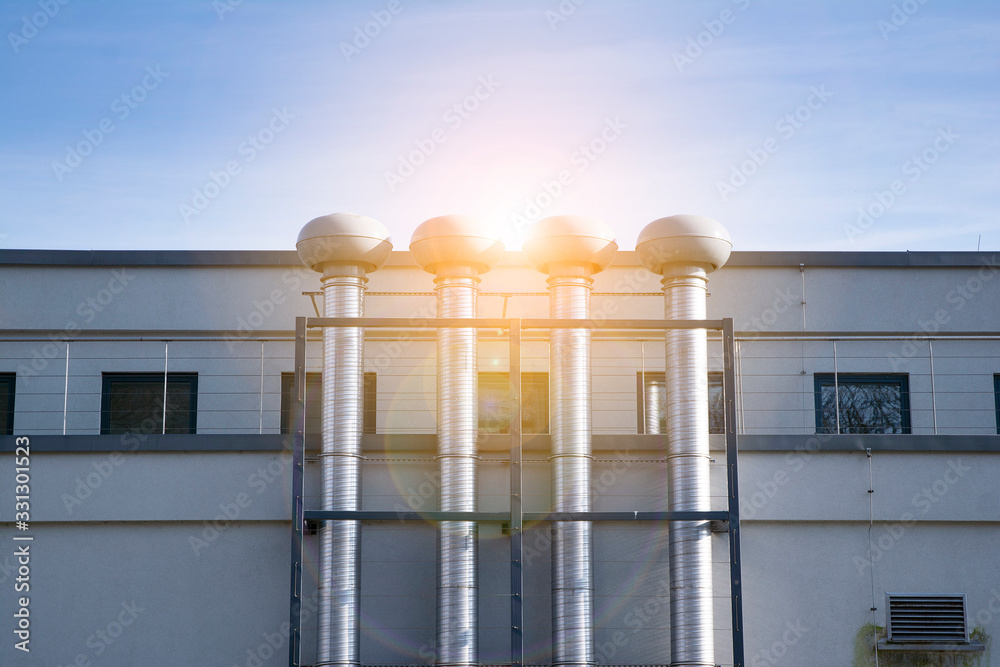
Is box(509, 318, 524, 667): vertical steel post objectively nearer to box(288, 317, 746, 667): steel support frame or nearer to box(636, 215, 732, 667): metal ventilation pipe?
box(288, 317, 746, 667): steel support frame

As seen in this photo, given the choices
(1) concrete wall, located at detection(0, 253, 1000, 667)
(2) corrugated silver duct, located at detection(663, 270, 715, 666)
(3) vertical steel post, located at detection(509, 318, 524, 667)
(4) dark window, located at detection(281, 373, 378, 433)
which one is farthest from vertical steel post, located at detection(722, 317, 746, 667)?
(4) dark window, located at detection(281, 373, 378, 433)

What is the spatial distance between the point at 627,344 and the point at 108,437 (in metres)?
6.45

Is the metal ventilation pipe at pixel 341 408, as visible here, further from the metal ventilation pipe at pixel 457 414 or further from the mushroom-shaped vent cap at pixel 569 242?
the mushroom-shaped vent cap at pixel 569 242

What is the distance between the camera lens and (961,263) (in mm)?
13844

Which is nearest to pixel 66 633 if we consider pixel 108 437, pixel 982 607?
pixel 108 437

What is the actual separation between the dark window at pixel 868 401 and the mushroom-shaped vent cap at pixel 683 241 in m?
3.67

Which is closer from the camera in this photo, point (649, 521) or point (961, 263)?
point (649, 521)

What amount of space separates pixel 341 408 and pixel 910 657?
6292 mm

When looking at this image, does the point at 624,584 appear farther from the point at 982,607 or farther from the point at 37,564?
the point at 37,564

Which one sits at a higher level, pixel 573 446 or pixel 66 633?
pixel 573 446

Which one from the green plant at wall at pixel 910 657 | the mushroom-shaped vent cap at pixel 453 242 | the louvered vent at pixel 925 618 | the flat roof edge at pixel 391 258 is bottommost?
the green plant at wall at pixel 910 657

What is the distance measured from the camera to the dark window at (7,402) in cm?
1367

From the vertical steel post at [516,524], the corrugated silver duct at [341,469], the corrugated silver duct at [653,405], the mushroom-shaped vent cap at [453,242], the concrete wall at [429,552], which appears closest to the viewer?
the vertical steel post at [516,524]

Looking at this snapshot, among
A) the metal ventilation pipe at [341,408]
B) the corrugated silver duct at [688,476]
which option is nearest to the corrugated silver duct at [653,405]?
the corrugated silver duct at [688,476]
